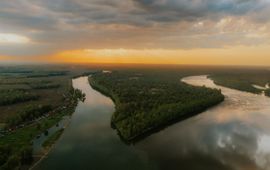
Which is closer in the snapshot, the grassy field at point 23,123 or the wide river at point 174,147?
the grassy field at point 23,123

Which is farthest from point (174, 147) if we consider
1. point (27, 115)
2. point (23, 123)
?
point (27, 115)

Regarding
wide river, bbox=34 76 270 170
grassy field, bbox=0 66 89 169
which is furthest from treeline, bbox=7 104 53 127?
wide river, bbox=34 76 270 170

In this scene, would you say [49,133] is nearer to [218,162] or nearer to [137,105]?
[137,105]

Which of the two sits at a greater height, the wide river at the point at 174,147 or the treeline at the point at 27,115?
the treeline at the point at 27,115

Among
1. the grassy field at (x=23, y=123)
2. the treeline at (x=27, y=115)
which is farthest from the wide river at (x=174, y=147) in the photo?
the treeline at (x=27, y=115)

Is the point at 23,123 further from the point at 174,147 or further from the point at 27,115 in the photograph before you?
the point at 174,147

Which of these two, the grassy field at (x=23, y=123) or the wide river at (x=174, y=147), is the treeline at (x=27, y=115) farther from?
the wide river at (x=174, y=147)

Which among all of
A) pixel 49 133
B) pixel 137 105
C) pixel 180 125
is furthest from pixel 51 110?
pixel 180 125

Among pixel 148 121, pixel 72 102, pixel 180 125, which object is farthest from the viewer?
Answer: pixel 72 102

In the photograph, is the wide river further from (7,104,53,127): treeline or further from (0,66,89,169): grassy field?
(7,104,53,127): treeline

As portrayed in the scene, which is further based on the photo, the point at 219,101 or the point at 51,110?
the point at 219,101
